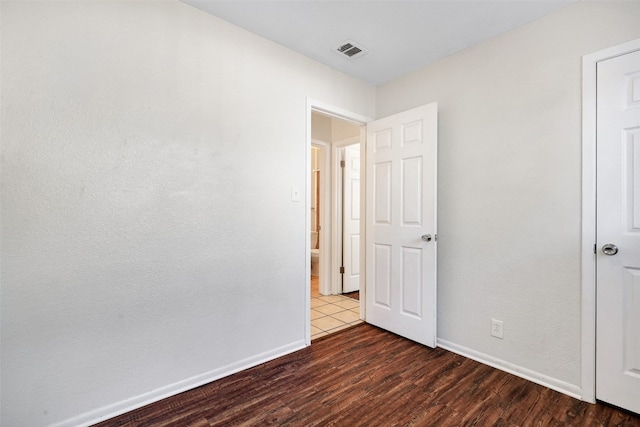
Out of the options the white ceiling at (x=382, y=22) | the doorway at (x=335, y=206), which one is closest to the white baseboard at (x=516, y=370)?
the doorway at (x=335, y=206)

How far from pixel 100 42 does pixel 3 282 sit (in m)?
1.28

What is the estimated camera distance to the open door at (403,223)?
2.46 metres

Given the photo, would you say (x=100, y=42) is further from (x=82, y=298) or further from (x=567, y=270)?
(x=567, y=270)

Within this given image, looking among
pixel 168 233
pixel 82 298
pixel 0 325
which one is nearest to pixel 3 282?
pixel 0 325

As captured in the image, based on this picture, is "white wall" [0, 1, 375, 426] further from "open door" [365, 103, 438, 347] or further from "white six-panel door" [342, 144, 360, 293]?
"white six-panel door" [342, 144, 360, 293]

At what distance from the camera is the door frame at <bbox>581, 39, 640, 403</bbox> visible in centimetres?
177

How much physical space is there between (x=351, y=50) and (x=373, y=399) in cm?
247

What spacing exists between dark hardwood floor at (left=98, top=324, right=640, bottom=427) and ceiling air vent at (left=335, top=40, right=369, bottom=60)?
94.2 inches

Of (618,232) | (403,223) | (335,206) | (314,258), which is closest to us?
(618,232)

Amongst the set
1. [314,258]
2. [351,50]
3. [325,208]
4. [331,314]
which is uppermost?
[351,50]

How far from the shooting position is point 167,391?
1.82 meters

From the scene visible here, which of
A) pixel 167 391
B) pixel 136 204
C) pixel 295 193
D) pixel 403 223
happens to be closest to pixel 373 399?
pixel 167 391

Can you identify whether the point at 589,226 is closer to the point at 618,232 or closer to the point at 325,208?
the point at 618,232

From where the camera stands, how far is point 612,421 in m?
1.61
